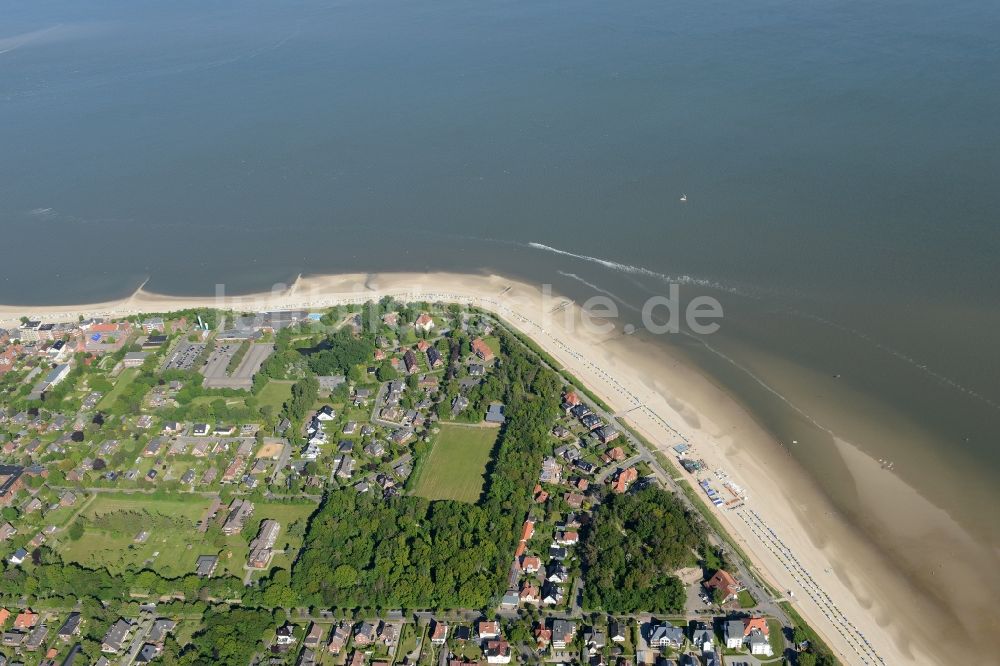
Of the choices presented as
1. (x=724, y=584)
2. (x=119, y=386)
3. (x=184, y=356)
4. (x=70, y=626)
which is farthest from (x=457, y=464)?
(x=119, y=386)

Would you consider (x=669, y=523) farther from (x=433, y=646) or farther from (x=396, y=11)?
(x=396, y=11)

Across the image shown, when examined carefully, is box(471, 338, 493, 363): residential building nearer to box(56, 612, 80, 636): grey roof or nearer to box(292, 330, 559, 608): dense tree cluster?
box(292, 330, 559, 608): dense tree cluster

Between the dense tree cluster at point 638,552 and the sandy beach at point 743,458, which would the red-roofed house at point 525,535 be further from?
the sandy beach at point 743,458

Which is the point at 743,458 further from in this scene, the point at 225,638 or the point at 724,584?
the point at 225,638

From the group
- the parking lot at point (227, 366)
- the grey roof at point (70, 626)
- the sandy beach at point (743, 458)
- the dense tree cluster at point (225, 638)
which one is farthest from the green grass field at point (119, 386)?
the dense tree cluster at point (225, 638)

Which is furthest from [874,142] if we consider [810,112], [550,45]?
[550,45]

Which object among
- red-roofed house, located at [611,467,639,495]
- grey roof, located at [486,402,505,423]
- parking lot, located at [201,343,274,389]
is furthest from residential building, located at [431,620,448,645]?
parking lot, located at [201,343,274,389]
